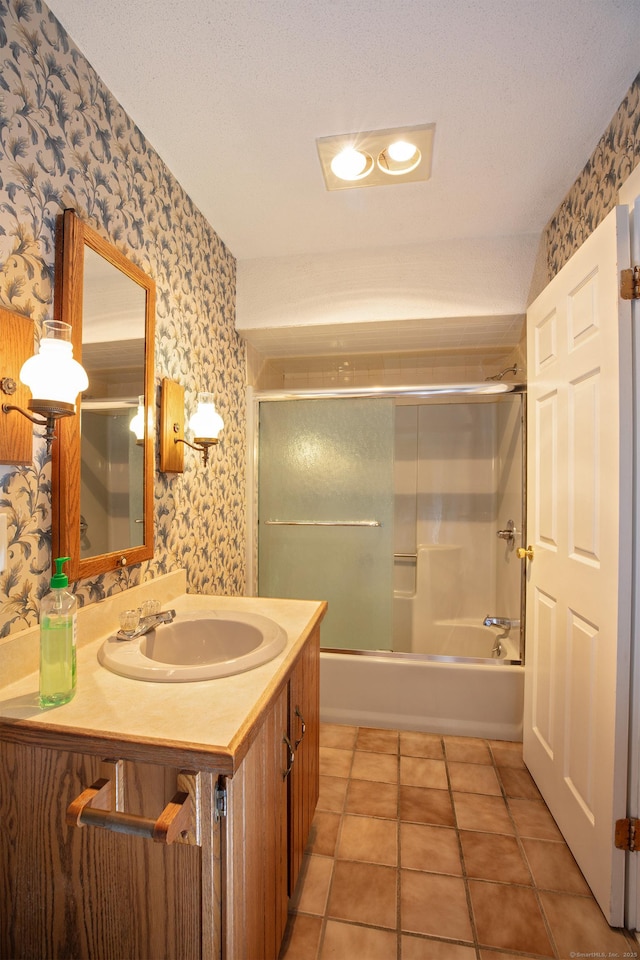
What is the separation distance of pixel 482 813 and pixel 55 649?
163 centimetres

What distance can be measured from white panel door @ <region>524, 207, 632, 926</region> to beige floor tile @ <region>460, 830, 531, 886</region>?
187mm

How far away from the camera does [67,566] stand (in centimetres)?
107

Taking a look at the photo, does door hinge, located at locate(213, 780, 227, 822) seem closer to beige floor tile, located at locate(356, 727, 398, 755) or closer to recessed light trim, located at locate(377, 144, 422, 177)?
beige floor tile, located at locate(356, 727, 398, 755)

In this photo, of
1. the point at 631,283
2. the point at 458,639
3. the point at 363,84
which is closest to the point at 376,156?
the point at 363,84

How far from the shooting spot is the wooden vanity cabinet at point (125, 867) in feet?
2.41

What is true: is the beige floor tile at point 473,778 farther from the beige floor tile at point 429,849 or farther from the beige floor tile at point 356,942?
the beige floor tile at point 356,942

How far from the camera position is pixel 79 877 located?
79 cm

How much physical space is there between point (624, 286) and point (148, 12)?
1417 millimetres

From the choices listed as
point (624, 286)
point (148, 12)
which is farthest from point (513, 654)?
point (148, 12)

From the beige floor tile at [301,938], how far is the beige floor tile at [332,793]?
42cm

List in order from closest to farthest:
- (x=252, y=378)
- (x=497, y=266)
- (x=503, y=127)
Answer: (x=503, y=127) < (x=497, y=266) < (x=252, y=378)

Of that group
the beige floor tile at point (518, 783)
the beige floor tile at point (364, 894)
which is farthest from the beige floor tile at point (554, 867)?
the beige floor tile at point (364, 894)

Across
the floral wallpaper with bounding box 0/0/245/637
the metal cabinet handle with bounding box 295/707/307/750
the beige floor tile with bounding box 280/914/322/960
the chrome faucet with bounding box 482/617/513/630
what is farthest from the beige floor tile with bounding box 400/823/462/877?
the floral wallpaper with bounding box 0/0/245/637

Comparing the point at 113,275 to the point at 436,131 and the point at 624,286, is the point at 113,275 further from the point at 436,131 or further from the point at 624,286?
the point at 624,286
